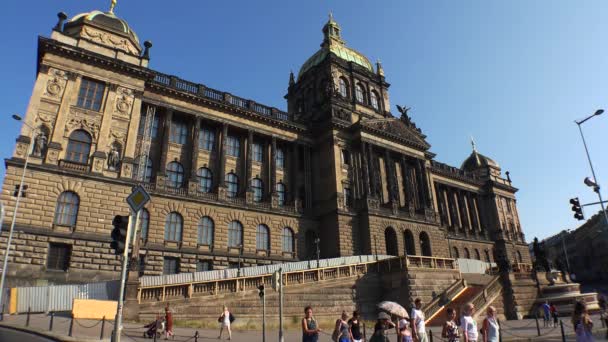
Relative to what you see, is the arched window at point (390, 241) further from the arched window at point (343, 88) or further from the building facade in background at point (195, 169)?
the arched window at point (343, 88)

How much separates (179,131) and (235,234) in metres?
11.8

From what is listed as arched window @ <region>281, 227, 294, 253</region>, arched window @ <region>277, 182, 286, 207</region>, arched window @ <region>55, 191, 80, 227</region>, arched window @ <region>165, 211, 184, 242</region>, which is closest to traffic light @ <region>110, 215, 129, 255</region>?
arched window @ <region>55, 191, 80, 227</region>

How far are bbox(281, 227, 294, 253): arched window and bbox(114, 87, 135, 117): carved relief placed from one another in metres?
18.3

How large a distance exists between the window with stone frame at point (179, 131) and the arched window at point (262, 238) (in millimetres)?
11436

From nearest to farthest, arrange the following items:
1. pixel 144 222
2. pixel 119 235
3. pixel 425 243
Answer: pixel 119 235 → pixel 144 222 → pixel 425 243

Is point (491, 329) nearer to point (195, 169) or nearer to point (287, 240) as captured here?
point (287, 240)

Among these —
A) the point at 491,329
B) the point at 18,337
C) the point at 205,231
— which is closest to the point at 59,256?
the point at 205,231

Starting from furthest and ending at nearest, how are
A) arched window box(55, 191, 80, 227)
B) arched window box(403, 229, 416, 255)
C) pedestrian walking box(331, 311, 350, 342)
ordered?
arched window box(403, 229, 416, 255), arched window box(55, 191, 80, 227), pedestrian walking box(331, 311, 350, 342)

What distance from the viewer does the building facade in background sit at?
90.0ft

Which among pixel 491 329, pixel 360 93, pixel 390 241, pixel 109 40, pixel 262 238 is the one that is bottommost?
pixel 491 329

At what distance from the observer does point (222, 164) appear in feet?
127

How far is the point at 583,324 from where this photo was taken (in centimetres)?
904

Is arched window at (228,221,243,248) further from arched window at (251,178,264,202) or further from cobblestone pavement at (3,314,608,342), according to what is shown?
cobblestone pavement at (3,314,608,342)

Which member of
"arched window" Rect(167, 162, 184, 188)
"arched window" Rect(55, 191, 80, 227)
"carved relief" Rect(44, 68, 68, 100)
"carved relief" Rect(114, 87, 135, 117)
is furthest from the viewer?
"arched window" Rect(167, 162, 184, 188)
